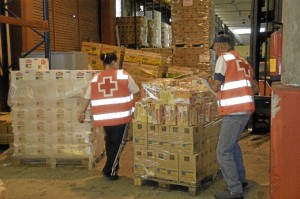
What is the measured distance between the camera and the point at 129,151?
732 cm

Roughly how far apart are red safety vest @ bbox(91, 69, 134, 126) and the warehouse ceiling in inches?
549

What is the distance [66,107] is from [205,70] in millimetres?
5148

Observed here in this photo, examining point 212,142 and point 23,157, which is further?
point 23,157

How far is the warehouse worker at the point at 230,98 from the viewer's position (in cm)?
419

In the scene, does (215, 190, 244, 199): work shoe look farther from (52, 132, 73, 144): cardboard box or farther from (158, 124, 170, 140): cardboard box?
(52, 132, 73, 144): cardboard box

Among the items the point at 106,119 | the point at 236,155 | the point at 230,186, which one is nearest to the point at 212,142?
the point at 236,155

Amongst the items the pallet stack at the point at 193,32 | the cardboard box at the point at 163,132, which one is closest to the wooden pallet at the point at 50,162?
the cardboard box at the point at 163,132

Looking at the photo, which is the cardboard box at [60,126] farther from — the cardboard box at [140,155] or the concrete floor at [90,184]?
the cardboard box at [140,155]

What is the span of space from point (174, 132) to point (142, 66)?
14.8ft

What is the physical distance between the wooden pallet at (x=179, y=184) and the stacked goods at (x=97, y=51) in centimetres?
493

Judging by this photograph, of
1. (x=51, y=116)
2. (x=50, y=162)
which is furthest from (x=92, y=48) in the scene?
(x=50, y=162)

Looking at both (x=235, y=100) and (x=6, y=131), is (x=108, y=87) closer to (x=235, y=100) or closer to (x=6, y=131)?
(x=235, y=100)

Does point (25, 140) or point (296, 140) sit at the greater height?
point (296, 140)

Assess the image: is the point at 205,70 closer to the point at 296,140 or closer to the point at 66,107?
the point at 66,107
